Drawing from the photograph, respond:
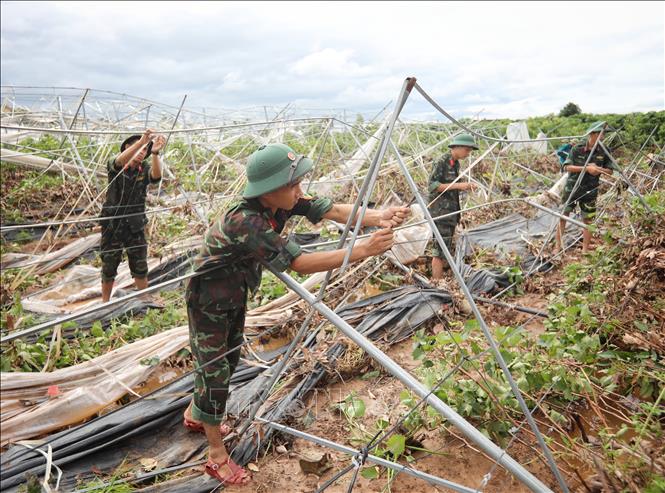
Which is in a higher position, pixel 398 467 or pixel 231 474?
pixel 398 467

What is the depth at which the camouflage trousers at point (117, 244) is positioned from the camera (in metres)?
4.20

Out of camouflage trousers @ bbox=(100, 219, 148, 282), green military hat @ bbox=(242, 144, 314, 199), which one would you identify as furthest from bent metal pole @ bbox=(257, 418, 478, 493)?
camouflage trousers @ bbox=(100, 219, 148, 282)

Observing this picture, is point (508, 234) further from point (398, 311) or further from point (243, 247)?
point (243, 247)

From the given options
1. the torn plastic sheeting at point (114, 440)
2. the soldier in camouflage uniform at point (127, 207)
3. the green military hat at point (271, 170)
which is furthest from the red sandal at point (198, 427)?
the soldier in camouflage uniform at point (127, 207)

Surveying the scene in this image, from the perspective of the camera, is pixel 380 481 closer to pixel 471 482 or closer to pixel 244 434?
pixel 471 482

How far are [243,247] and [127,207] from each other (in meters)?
2.75

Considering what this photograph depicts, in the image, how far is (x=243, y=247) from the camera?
6.57ft

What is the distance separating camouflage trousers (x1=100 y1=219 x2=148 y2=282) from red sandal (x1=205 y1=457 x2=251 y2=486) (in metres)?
2.47

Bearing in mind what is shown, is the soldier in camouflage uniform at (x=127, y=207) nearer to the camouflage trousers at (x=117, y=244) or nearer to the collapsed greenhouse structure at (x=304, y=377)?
the camouflage trousers at (x=117, y=244)

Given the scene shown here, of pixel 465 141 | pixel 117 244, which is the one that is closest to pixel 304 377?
pixel 117 244

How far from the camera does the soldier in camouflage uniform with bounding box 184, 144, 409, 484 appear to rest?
1.93 m

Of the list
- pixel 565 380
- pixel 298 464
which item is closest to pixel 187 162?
pixel 298 464

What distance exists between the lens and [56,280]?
5.23m

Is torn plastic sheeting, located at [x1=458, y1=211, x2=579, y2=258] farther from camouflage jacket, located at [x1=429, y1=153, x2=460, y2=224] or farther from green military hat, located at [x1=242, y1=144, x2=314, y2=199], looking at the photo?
green military hat, located at [x1=242, y1=144, x2=314, y2=199]
